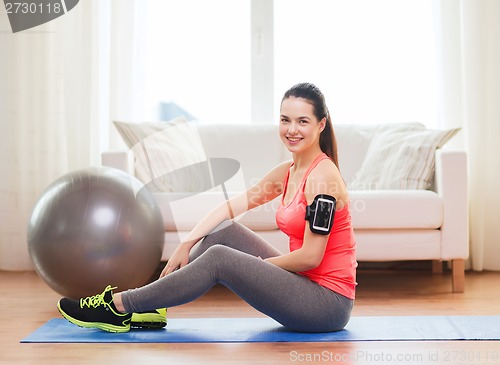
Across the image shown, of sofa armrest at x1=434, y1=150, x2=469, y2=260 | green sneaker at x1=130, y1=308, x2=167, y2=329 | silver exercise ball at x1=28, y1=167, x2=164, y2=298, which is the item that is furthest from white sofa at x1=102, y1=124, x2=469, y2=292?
green sneaker at x1=130, y1=308, x2=167, y2=329

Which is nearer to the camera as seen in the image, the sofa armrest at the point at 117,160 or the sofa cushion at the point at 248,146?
the sofa armrest at the point at 117,160

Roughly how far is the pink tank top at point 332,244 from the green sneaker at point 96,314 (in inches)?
24.1

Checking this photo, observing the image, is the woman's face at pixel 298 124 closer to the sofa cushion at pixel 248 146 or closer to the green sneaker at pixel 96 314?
the green sneaker at pixel 96 314

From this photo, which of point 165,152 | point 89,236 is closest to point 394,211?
point 165,152

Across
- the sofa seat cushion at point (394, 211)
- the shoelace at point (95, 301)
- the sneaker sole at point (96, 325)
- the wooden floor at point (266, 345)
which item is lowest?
the wooden floor at point (266, 345)

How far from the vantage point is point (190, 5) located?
444cm

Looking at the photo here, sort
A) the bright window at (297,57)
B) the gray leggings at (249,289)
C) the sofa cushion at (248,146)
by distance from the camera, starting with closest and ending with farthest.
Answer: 1. the gray leggings at (249,289)
2. the sofa cushion at (248,146)
3. the bright window at (297,57)

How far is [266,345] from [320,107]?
780 millimetres

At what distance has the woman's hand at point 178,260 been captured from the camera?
240 cm

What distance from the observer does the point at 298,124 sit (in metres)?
2.28

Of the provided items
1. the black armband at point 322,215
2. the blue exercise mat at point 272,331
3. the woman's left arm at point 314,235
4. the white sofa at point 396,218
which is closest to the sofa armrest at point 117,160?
the white sofa at point 396,218

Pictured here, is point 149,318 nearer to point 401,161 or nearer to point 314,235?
point 314,235

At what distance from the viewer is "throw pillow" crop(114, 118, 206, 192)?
3510mm

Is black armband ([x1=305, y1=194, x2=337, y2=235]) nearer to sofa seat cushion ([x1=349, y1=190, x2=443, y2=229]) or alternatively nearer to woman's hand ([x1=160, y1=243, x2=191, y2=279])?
woman's hand ([x1=160, y1=243, x2=191, y2=279])
